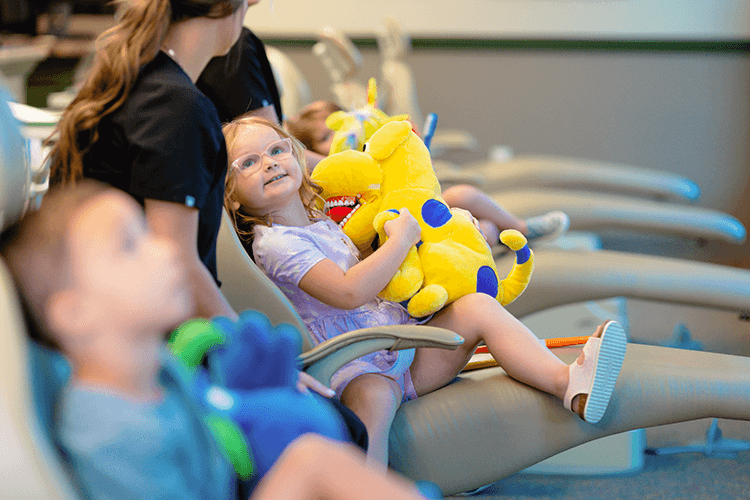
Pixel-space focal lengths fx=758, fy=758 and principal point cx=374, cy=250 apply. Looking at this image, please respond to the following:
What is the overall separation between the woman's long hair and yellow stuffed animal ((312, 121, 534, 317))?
52cm

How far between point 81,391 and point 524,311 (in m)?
1.64

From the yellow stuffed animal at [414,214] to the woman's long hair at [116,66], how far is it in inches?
20.6

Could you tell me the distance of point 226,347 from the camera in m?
0.89

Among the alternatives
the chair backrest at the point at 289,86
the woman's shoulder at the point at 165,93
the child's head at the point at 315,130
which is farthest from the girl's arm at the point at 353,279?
the chair backrest at the point at 289,86

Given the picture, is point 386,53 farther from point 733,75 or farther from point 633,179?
point 733,75

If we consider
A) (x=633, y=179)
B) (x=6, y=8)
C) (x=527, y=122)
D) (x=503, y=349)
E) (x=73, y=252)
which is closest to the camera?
(x=73, y=252)

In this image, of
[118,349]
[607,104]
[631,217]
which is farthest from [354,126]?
[607,104]

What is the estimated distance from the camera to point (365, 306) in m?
1.52

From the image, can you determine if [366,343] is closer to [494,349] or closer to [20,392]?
[494,349]

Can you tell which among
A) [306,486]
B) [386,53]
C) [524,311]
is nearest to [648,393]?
[524,311]

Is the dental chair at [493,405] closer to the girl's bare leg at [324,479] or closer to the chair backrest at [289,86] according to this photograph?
the girl's bare leg at [324,479]

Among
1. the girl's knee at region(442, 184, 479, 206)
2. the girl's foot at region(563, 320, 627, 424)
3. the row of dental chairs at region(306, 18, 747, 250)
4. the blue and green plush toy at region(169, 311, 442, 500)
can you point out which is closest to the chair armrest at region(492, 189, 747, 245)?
the row of dental chairs at region(306, 18, 747, 250)

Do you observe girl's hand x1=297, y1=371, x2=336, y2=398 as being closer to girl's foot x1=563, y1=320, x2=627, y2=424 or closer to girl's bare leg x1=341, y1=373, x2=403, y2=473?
girl's bare leg x1=341, y1=373, x2=403, y2=473

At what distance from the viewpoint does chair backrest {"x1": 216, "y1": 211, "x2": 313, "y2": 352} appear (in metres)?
1.32
